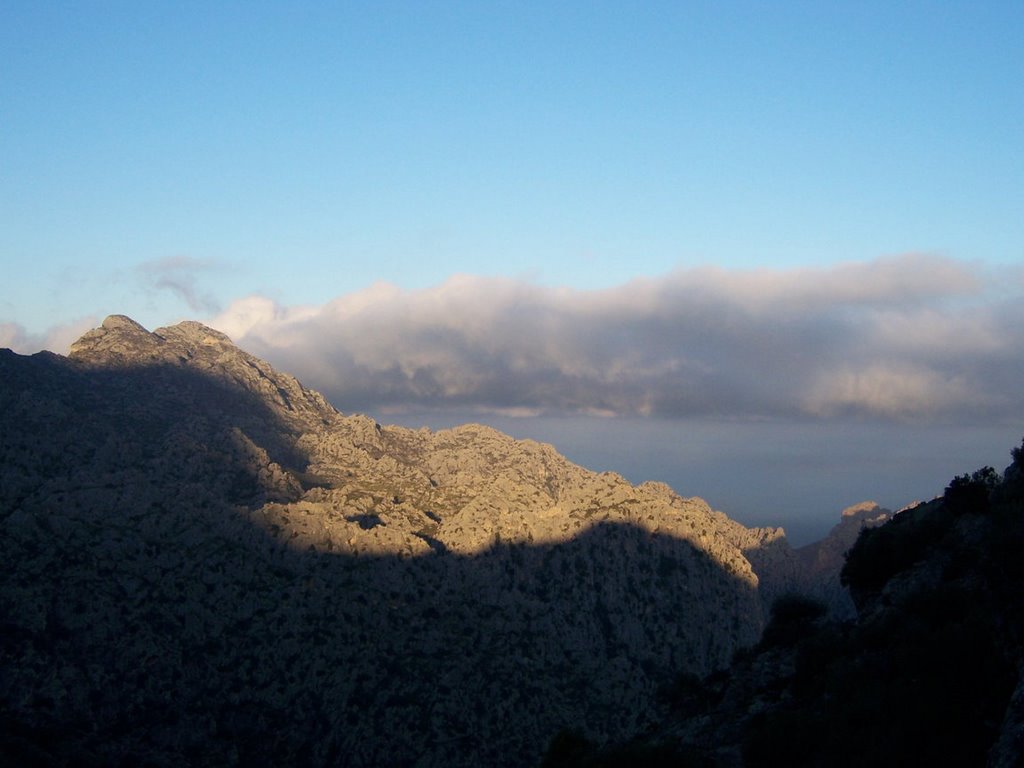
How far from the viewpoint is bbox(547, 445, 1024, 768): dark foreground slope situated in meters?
26.0

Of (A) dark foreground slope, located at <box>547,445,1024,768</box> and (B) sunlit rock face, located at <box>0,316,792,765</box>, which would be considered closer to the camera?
(A) dark foreground slope, located at <box>547,445,1024,768</box>

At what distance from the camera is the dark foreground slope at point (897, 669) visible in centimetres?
2597

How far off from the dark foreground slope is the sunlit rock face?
52745 mm

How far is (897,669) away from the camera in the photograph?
107ft

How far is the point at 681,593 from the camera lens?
5463 inches

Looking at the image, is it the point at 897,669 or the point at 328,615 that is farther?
the point at 328,615

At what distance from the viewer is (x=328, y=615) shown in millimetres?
119625

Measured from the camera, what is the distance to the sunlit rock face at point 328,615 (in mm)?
101188

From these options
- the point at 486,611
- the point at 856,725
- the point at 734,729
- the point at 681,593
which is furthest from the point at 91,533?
the point at 856,725

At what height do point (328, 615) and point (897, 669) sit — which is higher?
point (897, 669)

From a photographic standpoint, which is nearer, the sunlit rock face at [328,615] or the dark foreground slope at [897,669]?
the dark foreground slope at [897,669]

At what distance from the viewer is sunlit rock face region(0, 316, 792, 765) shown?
10119cm

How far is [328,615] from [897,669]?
98176 millimetres

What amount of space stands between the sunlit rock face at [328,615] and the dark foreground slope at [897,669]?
52.7 metres
